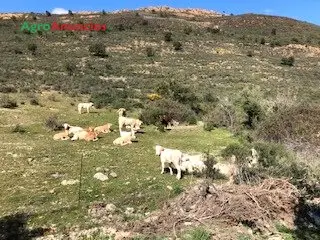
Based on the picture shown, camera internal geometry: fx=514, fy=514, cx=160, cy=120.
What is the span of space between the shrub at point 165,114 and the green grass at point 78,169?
31.7 inches

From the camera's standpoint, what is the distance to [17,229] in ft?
32.3

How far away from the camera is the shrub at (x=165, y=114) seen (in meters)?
21.5

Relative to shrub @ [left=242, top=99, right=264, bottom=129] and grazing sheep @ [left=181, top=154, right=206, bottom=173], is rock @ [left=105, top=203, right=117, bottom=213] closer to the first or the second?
grazing sheep @ [left=181, top=154, right=206, bottom=173]

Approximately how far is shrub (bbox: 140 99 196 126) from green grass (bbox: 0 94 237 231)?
2.64 ft

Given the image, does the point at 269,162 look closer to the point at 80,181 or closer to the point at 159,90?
the point at 80,181

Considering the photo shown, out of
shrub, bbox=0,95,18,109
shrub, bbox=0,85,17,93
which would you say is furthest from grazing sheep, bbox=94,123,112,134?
shrub, bbox=0,85,17,93

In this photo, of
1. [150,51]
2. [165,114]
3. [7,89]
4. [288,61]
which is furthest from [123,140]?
[288,61]

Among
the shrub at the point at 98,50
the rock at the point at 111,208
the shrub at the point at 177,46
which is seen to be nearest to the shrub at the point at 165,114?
the rock at the point at 111,208

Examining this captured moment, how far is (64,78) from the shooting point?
35906 millimetres

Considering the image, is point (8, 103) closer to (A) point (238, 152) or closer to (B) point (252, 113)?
(B) point (252, 113)

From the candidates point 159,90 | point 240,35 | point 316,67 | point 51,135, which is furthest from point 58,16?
point 51,135

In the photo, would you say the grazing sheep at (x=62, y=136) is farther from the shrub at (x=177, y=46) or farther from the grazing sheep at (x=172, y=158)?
the shrub at (x=177, y=46)

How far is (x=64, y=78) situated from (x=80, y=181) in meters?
24.4

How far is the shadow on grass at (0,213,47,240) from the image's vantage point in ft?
31.4
